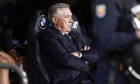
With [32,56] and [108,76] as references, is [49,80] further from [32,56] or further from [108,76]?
[108,76]

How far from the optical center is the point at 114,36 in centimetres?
179

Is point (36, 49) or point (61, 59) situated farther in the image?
point (36, 49)

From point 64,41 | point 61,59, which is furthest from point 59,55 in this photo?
point 64,41

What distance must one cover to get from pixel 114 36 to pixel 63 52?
714 mm

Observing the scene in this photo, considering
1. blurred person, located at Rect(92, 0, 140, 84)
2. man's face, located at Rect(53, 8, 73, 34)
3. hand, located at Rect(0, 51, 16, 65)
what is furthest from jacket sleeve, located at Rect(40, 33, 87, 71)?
blurred person, located at Rect(92, 0, 140, 84)

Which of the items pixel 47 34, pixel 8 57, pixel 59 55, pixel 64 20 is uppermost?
pixel 64 20

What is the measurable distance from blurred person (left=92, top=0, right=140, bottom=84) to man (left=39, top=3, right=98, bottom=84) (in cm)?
57

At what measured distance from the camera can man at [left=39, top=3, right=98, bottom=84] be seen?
241 cm

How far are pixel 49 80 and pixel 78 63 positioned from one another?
30 cm

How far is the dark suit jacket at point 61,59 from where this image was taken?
2.40m

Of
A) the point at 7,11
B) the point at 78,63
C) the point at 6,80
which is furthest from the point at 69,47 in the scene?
the point at 7,11

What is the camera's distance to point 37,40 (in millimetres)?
2506

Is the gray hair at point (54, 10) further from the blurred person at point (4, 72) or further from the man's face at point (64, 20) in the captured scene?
Result: the blurred person at point (4, 72)

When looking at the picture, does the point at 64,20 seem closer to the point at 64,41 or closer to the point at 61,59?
the point at 64,41
